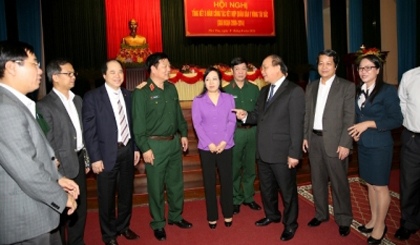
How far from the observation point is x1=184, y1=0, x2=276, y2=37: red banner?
8.91 metres

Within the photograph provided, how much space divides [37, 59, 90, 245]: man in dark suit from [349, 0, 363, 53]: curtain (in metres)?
7.64

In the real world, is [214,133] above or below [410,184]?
above

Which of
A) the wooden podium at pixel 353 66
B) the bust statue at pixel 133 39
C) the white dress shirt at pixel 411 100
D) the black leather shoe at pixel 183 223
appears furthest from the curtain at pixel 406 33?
the black leather shoe at pixel 183 223

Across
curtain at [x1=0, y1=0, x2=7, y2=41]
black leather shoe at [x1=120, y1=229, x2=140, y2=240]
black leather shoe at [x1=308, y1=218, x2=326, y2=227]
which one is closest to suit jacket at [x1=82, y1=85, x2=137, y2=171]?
black leather shoe at [x1=120, y1=229, x2=140, y2=240]

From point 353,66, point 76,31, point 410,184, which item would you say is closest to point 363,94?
point 410,184

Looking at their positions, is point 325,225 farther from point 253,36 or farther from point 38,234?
point 253,36

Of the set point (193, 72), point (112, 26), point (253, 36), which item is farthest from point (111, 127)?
point (253, 36)

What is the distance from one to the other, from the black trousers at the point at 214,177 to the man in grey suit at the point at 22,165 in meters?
1.47

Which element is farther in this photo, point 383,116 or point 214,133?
point 214,133

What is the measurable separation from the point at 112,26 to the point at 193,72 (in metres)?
3.38

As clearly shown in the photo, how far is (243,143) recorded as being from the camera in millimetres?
3232

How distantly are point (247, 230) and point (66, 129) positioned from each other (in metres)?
1.81

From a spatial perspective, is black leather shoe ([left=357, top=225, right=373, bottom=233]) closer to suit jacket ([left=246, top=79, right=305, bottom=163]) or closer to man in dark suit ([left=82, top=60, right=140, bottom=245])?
suit jacket ([left=246, top=79, right=305, bottom=163])

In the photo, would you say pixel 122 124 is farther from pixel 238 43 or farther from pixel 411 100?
pixel 238 43
